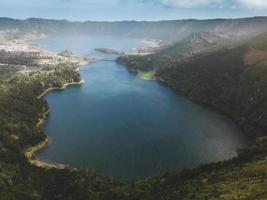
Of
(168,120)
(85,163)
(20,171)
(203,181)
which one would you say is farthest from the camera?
(168,120)

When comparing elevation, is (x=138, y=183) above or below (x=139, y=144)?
above

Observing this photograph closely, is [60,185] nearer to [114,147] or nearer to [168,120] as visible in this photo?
[114,147]

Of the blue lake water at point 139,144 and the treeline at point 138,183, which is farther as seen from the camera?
the blue lake water at point 139,144

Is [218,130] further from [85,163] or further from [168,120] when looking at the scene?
[85,163]

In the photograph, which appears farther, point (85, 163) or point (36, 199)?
point (85, 163)

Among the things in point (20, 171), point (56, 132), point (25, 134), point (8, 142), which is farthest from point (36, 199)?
point (56, 132)

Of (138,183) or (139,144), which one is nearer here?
(138,183)

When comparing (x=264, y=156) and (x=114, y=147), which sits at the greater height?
(x=264, y=156)

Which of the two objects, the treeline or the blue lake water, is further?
the blue lake water

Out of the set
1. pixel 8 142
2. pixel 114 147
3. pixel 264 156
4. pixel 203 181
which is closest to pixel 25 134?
pixel 8 142

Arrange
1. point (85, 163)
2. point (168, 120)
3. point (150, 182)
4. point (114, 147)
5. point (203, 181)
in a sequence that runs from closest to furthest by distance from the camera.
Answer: point (203, 181) < point (150, 182) < point (85, 163) < point (114, 147) < point (168, 120)
